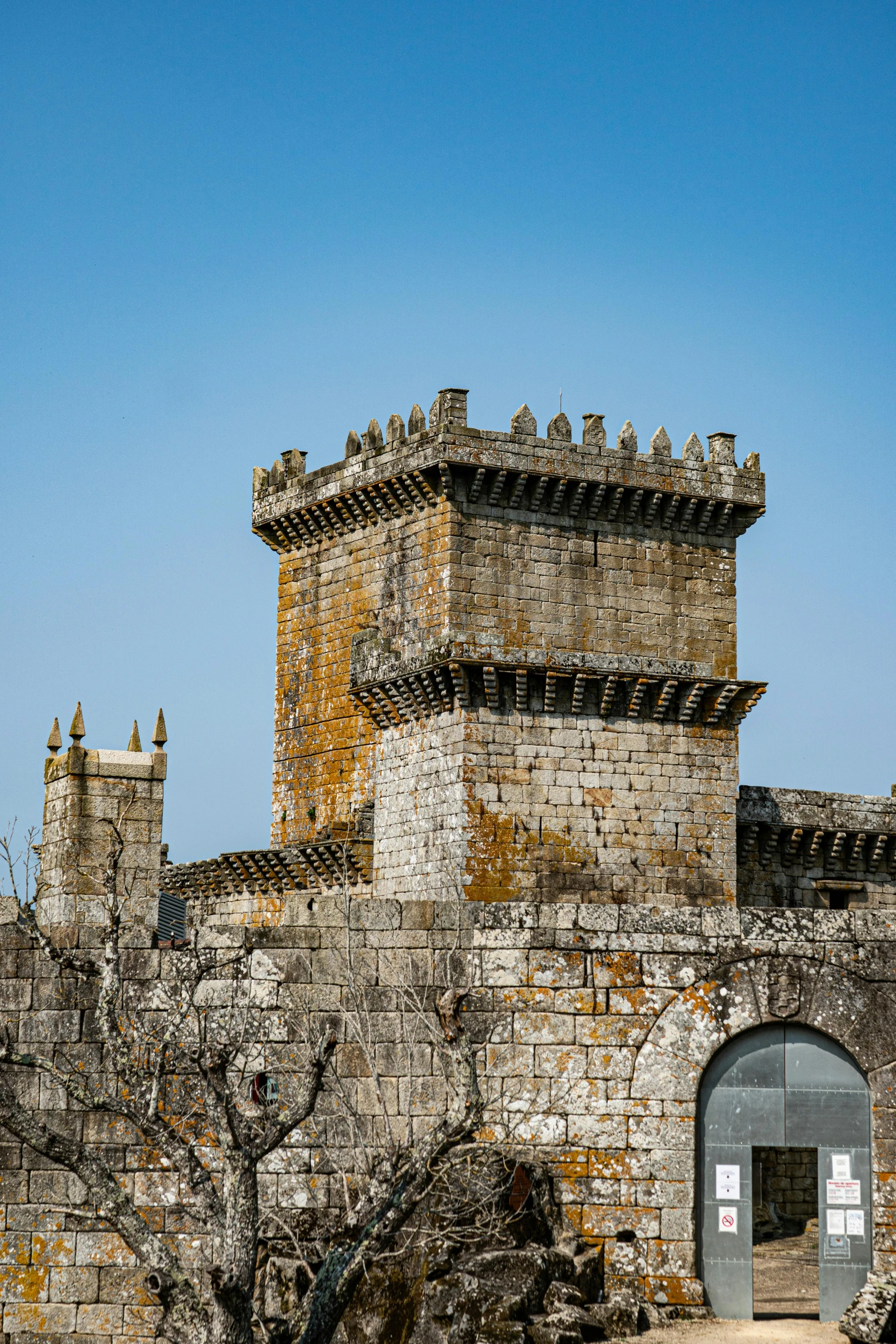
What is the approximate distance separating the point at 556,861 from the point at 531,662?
2578mm

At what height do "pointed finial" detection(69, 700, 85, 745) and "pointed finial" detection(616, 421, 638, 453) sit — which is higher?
"pointed finial" detection(616, 421, 638, 453)

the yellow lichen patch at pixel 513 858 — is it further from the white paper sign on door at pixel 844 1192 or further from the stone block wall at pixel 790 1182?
the white paper sign on door at pixel 844 1192

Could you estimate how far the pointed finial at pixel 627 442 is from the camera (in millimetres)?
26391

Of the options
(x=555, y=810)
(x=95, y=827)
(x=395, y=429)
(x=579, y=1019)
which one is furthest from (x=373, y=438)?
(x=579, y=1019)

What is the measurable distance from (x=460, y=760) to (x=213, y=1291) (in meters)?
14.5

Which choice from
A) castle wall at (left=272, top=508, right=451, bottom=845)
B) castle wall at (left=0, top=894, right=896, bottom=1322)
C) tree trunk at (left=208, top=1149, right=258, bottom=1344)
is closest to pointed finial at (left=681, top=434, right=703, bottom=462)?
→ castle wall at (left=272, top=508, right=451, bottom=845)

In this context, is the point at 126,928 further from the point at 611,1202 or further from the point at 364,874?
the point at 364,874

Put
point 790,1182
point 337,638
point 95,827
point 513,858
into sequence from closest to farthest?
1. point 95,827
2. point 790,1182
3. point 513,858
4. point 337,638

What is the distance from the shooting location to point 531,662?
24484mm

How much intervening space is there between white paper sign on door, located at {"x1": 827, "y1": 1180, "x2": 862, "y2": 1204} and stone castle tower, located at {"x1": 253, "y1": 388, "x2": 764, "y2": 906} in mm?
10706

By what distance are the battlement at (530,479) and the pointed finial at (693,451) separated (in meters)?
0.02

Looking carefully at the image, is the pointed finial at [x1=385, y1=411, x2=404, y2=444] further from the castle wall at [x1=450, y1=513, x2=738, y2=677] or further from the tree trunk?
the tree trunk

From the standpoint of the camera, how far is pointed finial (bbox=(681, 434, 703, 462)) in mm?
27016

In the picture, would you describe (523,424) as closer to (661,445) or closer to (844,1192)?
(661,445)
